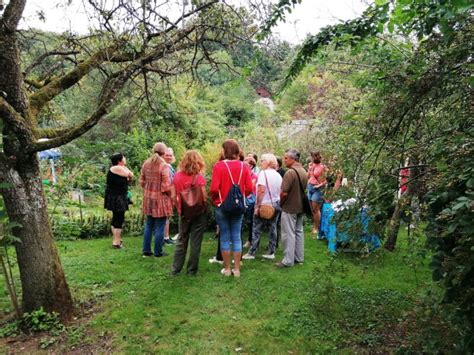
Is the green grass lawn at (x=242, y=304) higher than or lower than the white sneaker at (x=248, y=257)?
lower

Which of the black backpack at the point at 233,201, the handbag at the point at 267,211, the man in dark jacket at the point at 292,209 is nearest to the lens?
the black backpack at the point at 233,201

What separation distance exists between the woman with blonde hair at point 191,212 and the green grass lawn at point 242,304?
22 centimetres

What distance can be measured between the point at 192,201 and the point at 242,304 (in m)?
1.42

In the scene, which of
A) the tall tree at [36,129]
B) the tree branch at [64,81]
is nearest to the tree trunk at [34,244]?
the tall tree at [36,129]

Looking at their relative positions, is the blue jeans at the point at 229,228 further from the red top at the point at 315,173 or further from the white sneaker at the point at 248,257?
the red top at the point at 315,173

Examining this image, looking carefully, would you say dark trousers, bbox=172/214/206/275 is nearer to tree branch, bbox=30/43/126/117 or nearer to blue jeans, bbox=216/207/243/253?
blue jeans, bbox=216/207/243/253

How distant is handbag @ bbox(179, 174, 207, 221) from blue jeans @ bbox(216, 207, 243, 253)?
0.25 m

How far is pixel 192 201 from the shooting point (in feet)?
15.8

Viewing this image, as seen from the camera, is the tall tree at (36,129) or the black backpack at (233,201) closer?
the tall tree at (36,129)

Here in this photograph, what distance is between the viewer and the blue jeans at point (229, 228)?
16.1ft

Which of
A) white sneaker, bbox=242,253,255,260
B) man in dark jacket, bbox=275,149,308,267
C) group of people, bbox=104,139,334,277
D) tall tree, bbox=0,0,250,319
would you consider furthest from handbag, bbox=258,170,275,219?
tall tree, bbox=0,0,250,319

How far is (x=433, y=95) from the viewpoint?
97.4 inches

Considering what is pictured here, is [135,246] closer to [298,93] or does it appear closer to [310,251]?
[310,251]

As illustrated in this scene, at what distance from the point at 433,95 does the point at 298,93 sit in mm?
20613
